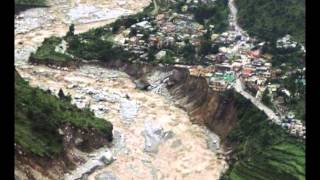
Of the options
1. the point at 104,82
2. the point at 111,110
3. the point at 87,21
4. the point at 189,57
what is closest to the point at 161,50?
the point at 189,57

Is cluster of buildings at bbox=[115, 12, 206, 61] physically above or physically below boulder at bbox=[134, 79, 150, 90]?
above

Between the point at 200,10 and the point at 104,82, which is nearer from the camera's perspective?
the point at 104,82

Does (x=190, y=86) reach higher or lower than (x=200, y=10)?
lower

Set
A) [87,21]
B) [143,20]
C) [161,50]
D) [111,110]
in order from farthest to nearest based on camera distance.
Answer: [87,21] → [143,20] → [161,50] → [111,110]

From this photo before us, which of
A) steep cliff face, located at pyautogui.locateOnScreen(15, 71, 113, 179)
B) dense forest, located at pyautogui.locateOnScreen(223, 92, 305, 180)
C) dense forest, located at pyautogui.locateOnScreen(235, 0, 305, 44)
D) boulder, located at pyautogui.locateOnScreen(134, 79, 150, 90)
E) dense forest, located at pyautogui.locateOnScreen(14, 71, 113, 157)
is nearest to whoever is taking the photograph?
steep cliff face, located at pyautogui.locateOnScreen(15, 71, 113, 179)

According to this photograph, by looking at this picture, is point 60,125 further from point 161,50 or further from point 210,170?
point 161,50

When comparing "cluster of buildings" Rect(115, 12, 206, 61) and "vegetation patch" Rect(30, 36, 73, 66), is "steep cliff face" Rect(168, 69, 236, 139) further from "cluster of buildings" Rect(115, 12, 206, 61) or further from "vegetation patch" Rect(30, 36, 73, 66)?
"vegetation patch" Rect(30, 36, 73, 66)

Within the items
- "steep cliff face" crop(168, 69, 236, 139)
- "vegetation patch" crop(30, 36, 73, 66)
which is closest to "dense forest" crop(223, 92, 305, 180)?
"steep cliff face" crop(168, 69, 236, 139)

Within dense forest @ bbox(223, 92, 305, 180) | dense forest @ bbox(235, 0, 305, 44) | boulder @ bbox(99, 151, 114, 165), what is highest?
dense forest @ bbox(235, 0, 305, 44)
